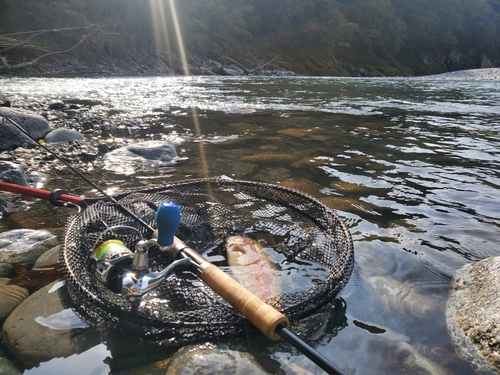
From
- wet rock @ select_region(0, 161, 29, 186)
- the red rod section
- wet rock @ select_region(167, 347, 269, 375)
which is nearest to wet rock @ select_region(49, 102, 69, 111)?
wet rock @ select_region(0, 161, 29, 186)

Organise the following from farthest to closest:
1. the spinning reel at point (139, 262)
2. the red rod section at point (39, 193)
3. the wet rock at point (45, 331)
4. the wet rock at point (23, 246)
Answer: the red rod section at point (39, 193)
the wet rock at point (23, 246)
the wet rock at point (45, 331)
the spinning reel at point (139, 262)

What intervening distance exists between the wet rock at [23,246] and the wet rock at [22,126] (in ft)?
14.7

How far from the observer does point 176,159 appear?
6.51 meters

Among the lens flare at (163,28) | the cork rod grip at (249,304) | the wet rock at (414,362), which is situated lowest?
the wet rock at (414,362)

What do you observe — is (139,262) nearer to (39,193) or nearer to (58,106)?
(39,193)

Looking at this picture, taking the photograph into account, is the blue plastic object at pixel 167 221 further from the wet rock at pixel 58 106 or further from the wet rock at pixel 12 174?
the wet rock at pixel 58 106

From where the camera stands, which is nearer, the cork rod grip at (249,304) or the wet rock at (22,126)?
the cork rod grip at (249,304)

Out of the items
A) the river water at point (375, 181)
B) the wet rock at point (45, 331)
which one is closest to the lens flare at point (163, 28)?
the river water at point (375, 181)

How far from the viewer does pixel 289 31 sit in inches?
2707

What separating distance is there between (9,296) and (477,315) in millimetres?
3305

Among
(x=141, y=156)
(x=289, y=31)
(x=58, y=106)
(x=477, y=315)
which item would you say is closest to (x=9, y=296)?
(x=477, y=315)

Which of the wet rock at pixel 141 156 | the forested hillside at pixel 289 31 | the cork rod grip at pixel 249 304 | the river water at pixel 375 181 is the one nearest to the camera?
the cork rod grip at pixel 249 304

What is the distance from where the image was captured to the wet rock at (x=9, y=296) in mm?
2522

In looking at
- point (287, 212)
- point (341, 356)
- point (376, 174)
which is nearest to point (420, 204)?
point (376, 174)
